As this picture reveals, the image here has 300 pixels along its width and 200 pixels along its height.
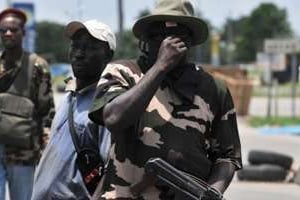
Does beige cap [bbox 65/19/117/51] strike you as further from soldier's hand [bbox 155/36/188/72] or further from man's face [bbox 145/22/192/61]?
soldier's hand [bbox 155/36/188/72]

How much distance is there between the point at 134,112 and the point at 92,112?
10.8 inches

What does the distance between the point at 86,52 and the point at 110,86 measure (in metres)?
0.98

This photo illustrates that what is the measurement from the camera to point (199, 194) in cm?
321

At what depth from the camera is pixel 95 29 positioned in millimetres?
4246

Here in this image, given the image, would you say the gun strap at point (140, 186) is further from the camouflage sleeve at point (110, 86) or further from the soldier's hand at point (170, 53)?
the soldier's hand at point (170, 53)

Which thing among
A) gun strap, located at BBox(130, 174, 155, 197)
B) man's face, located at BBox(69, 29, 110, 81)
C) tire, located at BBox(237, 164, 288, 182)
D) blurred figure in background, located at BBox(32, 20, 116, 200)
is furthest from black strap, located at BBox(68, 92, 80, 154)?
tire, located at BBox(237, 164, 288, 182)

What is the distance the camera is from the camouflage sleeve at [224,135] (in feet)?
11.3

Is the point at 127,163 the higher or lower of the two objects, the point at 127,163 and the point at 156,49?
the lower

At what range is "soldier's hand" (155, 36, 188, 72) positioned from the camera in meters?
3.18

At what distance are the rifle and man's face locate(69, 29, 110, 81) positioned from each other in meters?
1.23

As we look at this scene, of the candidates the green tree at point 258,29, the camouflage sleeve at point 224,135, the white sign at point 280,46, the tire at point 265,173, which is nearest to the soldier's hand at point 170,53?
the camouflage sleeve at point 224,135

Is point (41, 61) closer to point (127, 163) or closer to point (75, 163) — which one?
point (75, 163)

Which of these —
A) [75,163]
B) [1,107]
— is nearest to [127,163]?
[75,163]

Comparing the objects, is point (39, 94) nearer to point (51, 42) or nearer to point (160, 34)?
point (160, 34)
